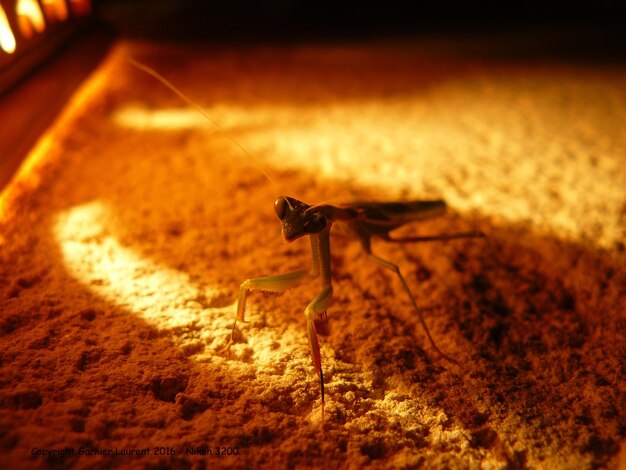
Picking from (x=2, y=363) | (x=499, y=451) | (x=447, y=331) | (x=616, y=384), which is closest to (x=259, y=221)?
(x=447, y=331)

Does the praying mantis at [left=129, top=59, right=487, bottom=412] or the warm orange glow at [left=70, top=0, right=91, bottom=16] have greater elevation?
the warm orange glow at [left=70, top=0, right=91, bottom=16]

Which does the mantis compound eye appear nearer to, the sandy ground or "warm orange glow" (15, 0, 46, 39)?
the sandy ground

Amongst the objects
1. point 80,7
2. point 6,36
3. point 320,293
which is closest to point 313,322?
point 320,293

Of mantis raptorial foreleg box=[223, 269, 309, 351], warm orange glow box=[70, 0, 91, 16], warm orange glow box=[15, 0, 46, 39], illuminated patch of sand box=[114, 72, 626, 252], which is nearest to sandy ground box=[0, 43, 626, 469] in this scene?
illuminated patch of sand box=[114, 72, 626, 252]

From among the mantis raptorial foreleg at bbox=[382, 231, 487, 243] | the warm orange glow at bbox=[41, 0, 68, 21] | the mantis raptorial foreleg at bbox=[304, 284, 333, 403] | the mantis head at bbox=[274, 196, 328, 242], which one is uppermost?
the warm orange glow at bbox=[41, 0, 68, 21]

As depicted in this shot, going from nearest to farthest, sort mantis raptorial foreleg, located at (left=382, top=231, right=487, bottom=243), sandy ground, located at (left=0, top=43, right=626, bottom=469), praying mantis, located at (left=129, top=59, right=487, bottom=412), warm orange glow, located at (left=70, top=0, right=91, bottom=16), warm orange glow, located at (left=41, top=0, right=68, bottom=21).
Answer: sandy ground, located at (left=0, top=43, right=626, bottom=469)
praying mantis, located at (left=129, top=59, right=487, bottom=412)
mantis raptorial foreleg, located at (left=382, top=231, right=487, bottom=243)
warm orange glow, located at (left=41, top=0, right=68, bottom=21)
warm orange glow, located at (left=70, top=0, right=91, bottom=16)

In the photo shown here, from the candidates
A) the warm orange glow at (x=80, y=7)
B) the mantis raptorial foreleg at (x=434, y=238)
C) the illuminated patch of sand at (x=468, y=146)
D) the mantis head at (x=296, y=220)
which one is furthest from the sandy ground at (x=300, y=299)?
the warm orange glow at (x=80, y=7)

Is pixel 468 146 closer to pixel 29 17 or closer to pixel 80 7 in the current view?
pixel 29 17

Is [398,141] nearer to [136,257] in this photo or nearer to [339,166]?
[339,166]
